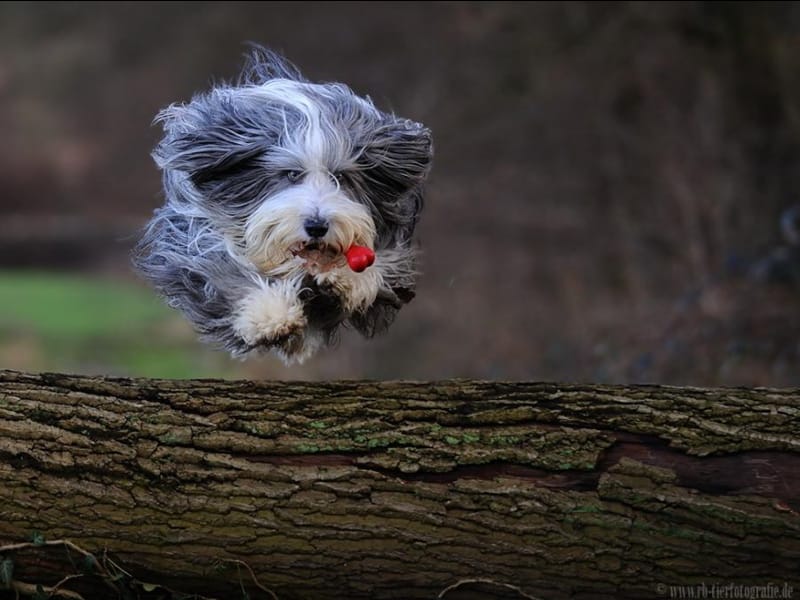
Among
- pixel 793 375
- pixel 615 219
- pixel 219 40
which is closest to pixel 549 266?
pixel 615 219

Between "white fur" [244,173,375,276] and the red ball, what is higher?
"white fur" [244,173,375,276]

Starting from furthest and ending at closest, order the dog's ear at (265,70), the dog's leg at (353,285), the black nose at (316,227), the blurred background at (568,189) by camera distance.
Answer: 1. the blurred background at (568,189)
2. the dog's ear at (265,70)
3. the dog's leg at (353,285)
4. the black nose at (316,227)

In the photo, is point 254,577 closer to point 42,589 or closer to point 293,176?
point 42,589

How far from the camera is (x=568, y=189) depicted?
948 centimetres

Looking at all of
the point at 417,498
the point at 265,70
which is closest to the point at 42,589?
the point at 417,498

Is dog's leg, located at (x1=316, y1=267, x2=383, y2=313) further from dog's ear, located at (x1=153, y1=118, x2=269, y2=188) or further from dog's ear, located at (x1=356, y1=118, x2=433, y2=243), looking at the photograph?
dog's ear, located at (x1=153, y1=118, x2=269, y2=188)

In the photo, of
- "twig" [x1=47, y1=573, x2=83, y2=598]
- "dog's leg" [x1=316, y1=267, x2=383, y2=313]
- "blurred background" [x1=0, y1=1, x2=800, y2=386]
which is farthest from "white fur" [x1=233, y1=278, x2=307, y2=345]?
"blurred background" [x1=0, y1=1, x2=800, y2=386]

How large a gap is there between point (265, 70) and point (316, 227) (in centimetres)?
129

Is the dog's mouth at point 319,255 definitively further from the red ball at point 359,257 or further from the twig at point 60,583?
the twig at point 60,583

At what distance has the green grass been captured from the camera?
39.3 feet

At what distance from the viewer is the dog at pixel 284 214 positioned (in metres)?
4.26

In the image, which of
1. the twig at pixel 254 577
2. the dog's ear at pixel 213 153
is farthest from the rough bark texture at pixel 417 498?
the dog's ear at pixel 213 153

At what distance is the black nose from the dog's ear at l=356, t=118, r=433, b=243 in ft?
1.39

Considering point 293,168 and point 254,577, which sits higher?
point 293,168
